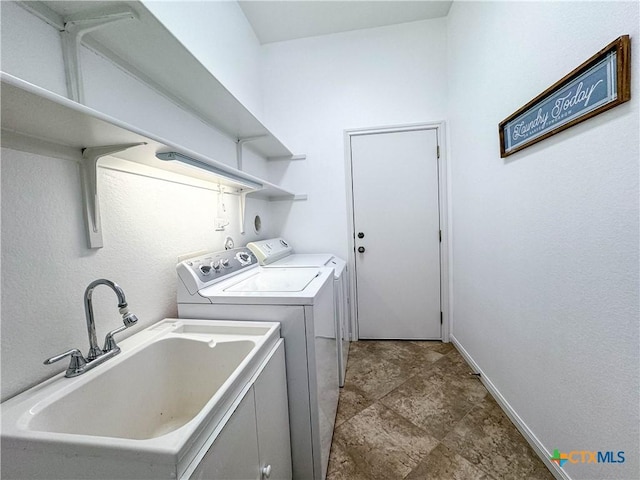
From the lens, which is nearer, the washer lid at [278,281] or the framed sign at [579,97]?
the framed sign at [579,97]

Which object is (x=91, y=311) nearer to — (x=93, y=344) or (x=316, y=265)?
(x=93, y=344)

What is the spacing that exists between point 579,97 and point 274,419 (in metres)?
1.72

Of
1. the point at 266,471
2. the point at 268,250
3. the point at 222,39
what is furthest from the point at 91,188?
the point at 222,39

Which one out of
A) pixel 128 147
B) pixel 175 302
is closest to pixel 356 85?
pixel 128 147

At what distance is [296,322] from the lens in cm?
111

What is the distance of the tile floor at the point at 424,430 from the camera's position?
1287mm

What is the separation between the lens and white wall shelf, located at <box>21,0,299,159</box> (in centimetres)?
83

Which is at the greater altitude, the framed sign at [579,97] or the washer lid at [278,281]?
the framed sign at [579,97]

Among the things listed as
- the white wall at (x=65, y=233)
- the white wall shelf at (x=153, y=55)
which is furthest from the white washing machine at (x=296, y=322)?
the white wall shelf at (x=153, y=55)

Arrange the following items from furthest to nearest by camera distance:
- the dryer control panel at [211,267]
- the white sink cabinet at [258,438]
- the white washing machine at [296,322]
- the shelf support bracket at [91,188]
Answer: the dryer control panel at [211,267]
the white washing machine at [296,322]
the shelf support bracket at [91,188]
the white sink cabinet at [258,438]

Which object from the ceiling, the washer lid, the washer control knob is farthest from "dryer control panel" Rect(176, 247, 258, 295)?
the ceiling

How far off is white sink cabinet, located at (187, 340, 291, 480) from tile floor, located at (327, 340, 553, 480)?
50 centimetres

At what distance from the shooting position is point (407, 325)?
2.67 meters

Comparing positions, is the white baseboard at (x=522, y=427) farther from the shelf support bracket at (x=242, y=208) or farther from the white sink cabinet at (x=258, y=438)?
the shelf support bracket at (x=242, y=208)
